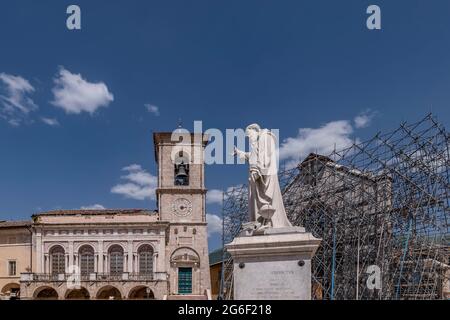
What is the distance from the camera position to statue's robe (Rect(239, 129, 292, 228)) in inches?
292

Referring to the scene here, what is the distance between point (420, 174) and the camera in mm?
27328

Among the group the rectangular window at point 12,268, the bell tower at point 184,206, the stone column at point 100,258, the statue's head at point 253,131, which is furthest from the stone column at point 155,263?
the statue's head at point 253,131

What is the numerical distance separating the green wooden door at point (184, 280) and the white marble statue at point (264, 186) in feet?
114

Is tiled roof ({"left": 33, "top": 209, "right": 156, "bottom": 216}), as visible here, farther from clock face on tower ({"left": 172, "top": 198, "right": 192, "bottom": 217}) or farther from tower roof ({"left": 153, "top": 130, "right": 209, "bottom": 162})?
tower roof ({"left": 153, "top": 130, "right": 209, "bottom": 162})

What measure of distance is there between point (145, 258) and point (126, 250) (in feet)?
5.85

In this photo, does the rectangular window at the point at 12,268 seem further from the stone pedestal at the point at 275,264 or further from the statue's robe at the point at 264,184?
the stone pedestal at the point at 275,264

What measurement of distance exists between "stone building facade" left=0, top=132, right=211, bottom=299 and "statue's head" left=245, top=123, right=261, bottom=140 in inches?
1319

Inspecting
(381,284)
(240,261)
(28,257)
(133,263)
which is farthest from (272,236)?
(28,257)

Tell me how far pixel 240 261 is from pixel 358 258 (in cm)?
2147

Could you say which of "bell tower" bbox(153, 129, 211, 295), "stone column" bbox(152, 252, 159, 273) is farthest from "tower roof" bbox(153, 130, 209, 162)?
"stone column" bbox(152, 252, 159, 273)

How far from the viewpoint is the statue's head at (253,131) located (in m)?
7.86

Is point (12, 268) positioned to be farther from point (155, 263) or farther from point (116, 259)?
point (155, 263)

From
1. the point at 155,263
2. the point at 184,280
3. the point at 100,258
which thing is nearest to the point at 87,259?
the point at 100,258
